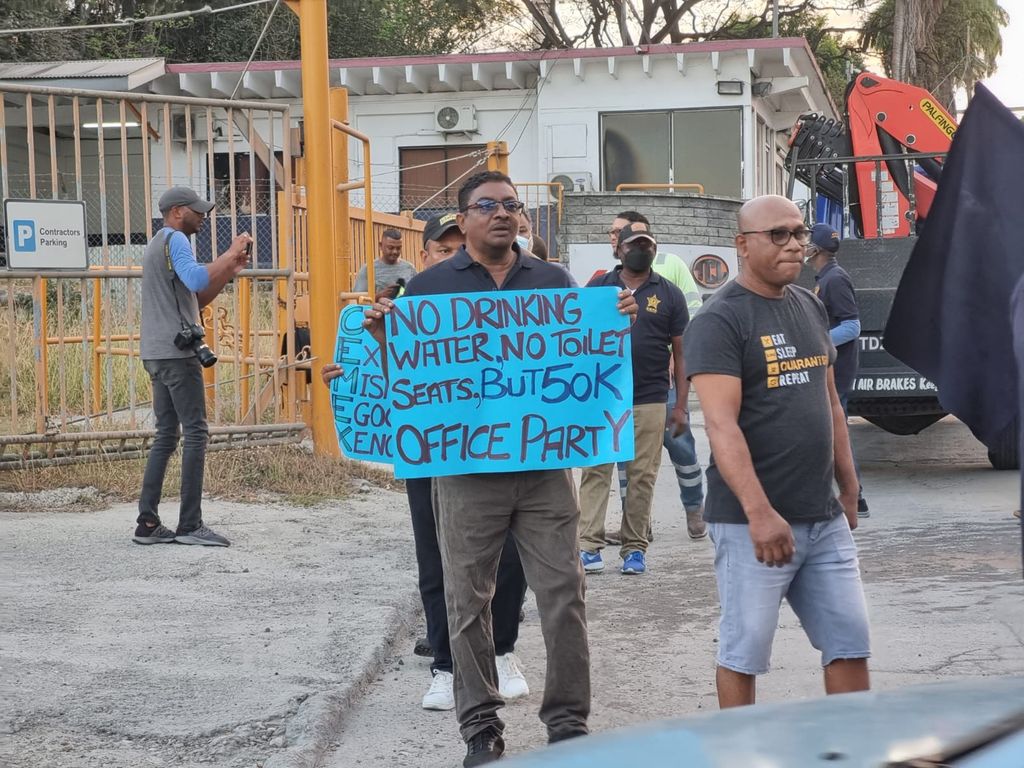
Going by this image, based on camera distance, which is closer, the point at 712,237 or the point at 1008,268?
the point at 1008,268

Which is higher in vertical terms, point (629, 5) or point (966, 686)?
point (629, 5)

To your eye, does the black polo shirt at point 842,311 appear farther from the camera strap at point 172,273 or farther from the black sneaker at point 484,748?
the black sneaker at point 484,748

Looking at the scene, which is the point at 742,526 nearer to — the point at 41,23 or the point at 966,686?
the point at 966,686

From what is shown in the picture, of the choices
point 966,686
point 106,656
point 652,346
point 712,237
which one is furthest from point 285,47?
point 966,686

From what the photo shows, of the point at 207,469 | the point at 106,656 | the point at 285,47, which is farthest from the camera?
the point at 285,47

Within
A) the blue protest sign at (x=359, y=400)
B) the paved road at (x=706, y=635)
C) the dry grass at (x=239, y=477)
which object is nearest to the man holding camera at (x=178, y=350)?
the dry grass at (x=239, y=477)

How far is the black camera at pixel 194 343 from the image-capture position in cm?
771

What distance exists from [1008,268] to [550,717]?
7.48ft

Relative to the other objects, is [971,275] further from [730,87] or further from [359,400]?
[730,87]

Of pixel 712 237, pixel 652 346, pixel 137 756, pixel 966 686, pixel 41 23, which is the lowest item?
pixel 137 756

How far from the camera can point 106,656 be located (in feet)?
18.8

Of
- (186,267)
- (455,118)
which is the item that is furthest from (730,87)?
(186,267)

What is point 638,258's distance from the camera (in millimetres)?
7863

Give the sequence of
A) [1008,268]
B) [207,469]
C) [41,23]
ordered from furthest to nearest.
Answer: [41,23] < [207,469] < [1008,268]
